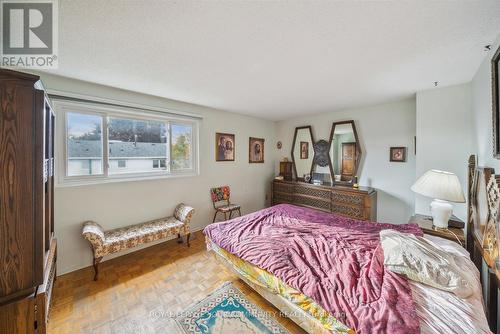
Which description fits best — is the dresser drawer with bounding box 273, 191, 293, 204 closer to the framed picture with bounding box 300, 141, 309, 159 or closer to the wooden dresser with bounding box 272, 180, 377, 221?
the wooden dresser with bounding box 272, 180, 377, 221

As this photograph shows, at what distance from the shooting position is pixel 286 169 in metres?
4.68

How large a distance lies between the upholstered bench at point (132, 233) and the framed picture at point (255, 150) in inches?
77.8

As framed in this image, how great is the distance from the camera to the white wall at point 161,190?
2.33 metres

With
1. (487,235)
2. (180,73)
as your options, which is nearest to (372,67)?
(487,235)

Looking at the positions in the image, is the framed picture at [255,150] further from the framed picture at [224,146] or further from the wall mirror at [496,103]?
the wall mirror at [496,103]

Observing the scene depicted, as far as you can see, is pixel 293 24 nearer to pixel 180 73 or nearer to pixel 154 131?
pixel 180 73

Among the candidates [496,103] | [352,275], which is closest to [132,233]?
[352,275]

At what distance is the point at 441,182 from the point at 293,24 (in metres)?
2.14

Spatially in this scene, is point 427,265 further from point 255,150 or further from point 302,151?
point 255,150

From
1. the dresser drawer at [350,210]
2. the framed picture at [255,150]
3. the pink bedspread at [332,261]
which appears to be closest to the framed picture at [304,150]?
the framed picture at [255,150]

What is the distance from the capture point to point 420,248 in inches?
54.4

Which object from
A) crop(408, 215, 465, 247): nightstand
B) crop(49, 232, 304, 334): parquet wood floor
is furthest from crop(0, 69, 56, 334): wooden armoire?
crop(408, 215, 465, 247): nightstand

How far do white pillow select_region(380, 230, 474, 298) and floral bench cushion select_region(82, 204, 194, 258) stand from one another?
103 inches

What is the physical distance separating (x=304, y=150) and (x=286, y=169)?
65 centimetres
